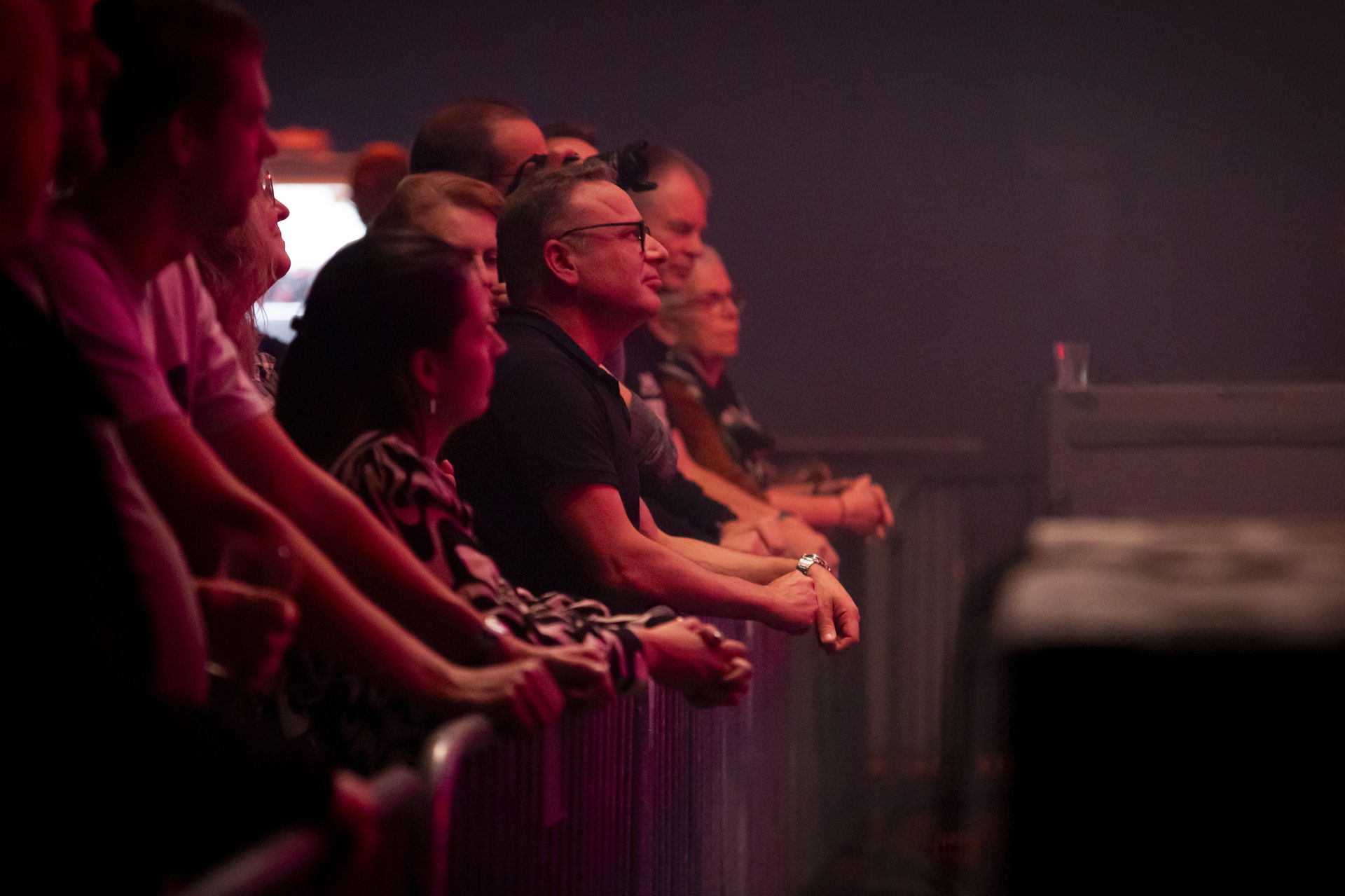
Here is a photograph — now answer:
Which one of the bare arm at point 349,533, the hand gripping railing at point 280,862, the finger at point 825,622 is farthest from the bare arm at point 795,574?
the hand gripping railing at point 280,862

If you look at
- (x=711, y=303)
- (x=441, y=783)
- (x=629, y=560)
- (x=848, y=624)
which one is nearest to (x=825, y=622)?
(x=848, y=624)

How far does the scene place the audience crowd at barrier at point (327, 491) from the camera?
103 cm

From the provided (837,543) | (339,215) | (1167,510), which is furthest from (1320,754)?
(339,215)

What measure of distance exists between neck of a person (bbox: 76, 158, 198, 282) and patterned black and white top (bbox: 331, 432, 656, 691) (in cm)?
34

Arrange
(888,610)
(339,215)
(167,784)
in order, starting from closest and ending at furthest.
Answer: (167,784)
(888,610)
(339,215)

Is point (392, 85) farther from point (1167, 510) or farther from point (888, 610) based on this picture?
point (1167, 510)

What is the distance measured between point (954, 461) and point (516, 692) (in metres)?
5.10

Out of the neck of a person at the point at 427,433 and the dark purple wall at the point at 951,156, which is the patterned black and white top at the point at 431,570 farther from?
the dark purple wall at the point at 951,156

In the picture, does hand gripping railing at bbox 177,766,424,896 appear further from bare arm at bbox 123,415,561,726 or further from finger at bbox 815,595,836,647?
finger at bbox 815,595,836,647

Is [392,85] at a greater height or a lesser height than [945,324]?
greater

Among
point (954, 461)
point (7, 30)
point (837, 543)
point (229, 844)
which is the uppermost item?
point (7, 30)

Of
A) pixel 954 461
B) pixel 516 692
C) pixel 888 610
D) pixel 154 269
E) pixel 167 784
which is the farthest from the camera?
pixel 954 461

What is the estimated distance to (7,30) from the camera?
1.08 meters

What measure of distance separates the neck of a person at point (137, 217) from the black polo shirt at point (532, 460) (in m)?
0.79
